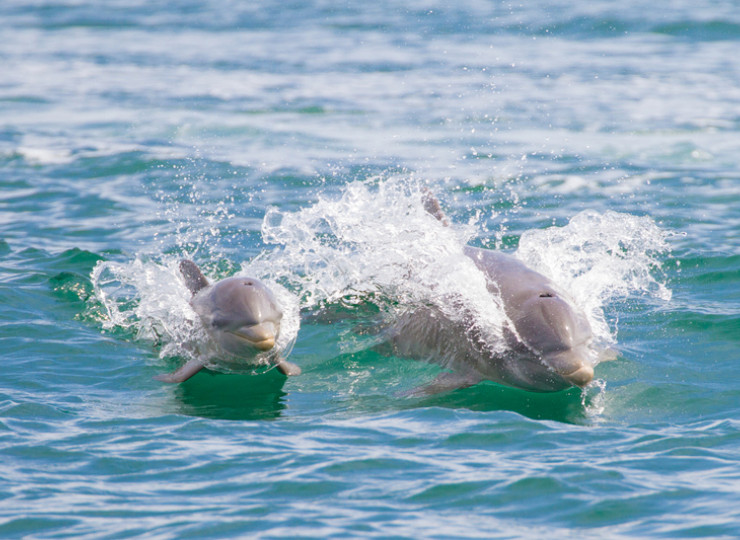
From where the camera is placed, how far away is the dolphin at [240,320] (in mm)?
8961

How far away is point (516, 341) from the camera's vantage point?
29.0ft

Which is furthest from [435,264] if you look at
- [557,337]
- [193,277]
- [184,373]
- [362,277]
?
[184,373]

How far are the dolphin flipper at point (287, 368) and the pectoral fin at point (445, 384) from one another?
3.86 ft

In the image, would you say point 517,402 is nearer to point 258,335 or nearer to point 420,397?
point 420,397

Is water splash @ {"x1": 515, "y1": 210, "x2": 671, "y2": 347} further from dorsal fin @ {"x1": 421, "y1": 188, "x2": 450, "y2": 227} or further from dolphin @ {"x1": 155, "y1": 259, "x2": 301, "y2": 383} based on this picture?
dolphin @ {"x1": 155, "y1": 259, "x2": 301, "y2": 383}

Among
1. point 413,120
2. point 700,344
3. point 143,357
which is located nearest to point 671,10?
point 413,120

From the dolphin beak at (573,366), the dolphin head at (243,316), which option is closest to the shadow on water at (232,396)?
the dolphin head at (243,316)

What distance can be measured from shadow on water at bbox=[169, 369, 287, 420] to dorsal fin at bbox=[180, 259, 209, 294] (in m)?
0.96

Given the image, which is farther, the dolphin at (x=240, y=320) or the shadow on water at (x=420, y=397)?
the dolphin at (x=240, y=320)

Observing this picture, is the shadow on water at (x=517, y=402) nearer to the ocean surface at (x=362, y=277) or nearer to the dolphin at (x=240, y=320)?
the ocean surface at (x=362, y=277)

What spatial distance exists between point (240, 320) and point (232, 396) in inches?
28.2

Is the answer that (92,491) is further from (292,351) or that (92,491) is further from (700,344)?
(700,344)

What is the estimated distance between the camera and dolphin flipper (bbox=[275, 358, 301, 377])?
938 cm

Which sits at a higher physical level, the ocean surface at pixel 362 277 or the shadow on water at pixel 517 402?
the ocean surface at pixel 362 277
